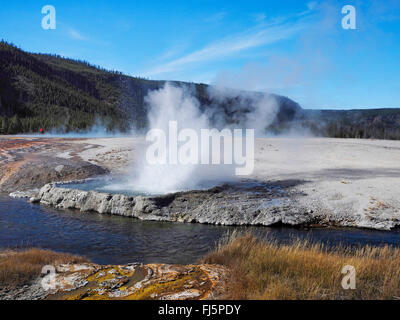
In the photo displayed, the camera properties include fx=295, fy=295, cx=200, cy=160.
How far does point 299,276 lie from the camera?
6.13 m

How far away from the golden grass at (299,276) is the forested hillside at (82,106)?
148 ft

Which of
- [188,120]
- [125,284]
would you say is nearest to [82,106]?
[188,120]

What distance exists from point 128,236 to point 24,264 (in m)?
4.73

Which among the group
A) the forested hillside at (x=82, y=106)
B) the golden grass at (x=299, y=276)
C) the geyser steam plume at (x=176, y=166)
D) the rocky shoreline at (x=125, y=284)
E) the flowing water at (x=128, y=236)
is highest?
the forested hillside at (x=82, y=106)

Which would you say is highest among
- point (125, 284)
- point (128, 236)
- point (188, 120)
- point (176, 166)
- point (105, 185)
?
point (188, 120)

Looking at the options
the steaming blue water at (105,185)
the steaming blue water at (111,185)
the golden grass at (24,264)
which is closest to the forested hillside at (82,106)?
Result: the steaming blue water at (111,185)

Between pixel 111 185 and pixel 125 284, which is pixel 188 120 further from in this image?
pixel 125 284

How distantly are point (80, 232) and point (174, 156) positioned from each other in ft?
36.1

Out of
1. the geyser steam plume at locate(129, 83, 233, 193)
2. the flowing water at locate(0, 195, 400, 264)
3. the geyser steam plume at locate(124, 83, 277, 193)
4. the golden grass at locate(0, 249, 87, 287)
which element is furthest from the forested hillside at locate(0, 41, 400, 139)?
the golden grass at locate(0, 249, 87, 287)

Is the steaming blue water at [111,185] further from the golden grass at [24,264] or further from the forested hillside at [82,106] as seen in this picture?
the forested hillside at [82,106]

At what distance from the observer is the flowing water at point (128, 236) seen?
9.77 metres

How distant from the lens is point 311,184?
17.4 metres
